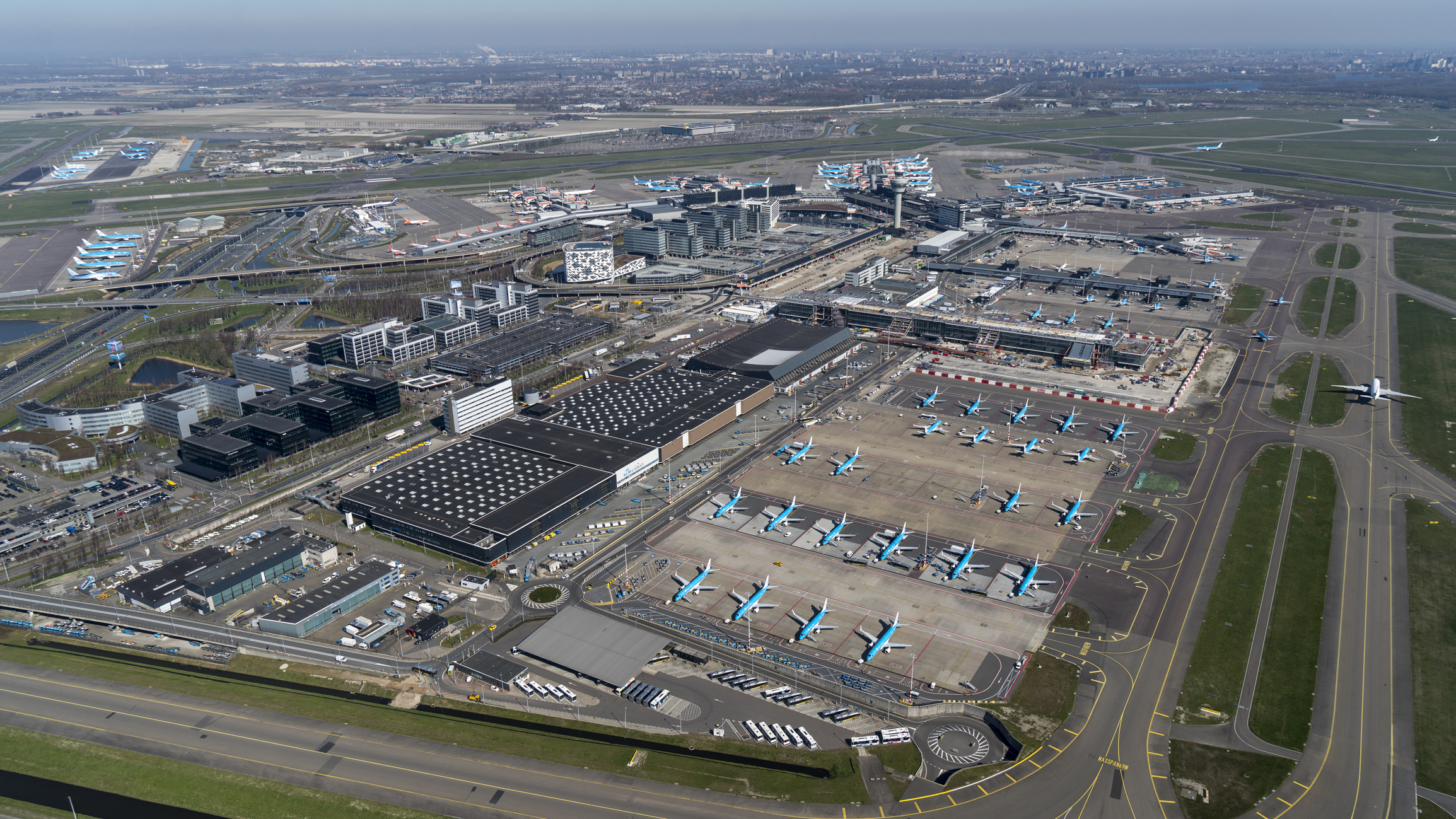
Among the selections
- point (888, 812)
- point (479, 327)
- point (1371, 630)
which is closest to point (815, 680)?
point (888, 812)

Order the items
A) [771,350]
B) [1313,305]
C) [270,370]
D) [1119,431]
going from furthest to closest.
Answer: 1. [1313,305]
2. [771,350]
3. [270,370]
4. [1119,431]

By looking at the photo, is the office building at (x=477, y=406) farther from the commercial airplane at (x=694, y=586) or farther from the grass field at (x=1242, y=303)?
the grass field at (x=1242, y=303)

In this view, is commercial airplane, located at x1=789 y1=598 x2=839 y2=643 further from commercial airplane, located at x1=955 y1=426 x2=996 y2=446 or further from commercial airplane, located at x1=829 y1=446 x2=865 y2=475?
A: commercial airplane, located at x1=955 y1=426 x2=996 y2=446

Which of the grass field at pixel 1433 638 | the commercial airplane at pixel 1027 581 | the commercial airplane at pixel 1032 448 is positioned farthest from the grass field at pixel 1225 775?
the commercial airplane at pixel 1032 448

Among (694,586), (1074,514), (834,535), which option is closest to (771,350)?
(834,535)

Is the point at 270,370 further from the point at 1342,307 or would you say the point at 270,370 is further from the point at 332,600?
the point at 1342,307

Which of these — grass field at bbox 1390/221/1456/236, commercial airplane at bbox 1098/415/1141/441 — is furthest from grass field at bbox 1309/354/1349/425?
grass field at bbox 1390/221/1456/236

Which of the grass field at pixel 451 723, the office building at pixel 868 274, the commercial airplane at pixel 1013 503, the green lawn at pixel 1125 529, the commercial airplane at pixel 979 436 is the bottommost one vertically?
the grass field at pixel 451 723
